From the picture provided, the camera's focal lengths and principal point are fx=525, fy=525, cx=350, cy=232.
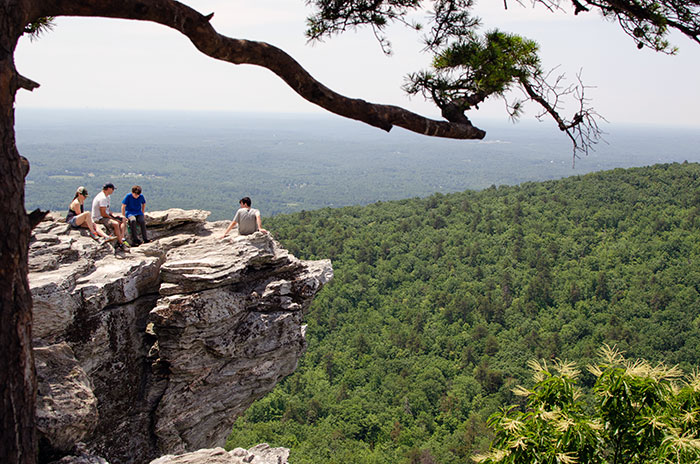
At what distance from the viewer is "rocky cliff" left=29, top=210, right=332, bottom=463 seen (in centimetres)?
628

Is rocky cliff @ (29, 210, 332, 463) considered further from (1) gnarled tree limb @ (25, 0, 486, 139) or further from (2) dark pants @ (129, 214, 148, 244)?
(1) gnarled tree limb @ (25, 0, 486, 139)

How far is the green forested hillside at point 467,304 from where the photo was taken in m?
32.2

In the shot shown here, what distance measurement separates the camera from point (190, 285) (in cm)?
729

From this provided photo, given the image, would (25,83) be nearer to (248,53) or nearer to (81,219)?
(248,53)

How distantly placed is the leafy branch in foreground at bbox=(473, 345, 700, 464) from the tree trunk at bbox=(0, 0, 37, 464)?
15.2ft

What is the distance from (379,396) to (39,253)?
30.5 m

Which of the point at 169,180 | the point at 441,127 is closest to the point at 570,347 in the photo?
the point at 441,127

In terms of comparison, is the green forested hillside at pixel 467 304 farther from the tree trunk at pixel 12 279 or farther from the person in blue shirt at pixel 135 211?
the tree trunk at pixel 12 279

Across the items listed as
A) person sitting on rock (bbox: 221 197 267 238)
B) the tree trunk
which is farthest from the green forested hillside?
the tree trunk

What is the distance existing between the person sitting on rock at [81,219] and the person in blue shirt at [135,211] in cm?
62

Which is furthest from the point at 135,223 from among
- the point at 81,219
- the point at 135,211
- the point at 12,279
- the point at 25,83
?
the point at 12,279

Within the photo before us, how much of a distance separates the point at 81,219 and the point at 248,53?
172 inches

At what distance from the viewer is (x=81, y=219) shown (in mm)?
7344

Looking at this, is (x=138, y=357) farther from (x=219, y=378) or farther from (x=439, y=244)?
(x=439, y=244)
